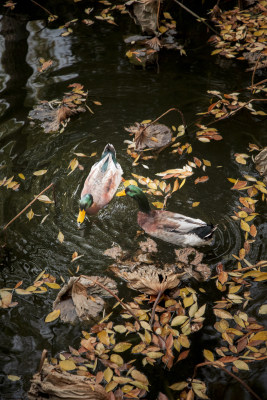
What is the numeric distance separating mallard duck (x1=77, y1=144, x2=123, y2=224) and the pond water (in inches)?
5.4

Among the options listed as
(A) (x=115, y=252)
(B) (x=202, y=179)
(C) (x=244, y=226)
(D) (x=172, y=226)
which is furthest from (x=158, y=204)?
(C) (x=244, y=226)

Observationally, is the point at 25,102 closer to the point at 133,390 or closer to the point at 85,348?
the point at 85,348

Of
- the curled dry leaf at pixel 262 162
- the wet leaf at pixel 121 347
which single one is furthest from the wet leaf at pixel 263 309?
the curled dry leaf at pixel 262 162

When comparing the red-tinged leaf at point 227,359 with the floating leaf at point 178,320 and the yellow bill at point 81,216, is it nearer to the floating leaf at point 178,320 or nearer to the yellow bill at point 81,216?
the floating leaf at point 178,320

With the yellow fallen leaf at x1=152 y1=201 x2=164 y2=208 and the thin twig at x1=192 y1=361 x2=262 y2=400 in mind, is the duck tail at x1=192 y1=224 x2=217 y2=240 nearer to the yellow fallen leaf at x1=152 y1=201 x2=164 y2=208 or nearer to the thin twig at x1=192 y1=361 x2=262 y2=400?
the yellow fallen leaf at x1=152 y1=201 x2=164 y2=208

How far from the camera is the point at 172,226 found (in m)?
3.55

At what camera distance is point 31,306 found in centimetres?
317

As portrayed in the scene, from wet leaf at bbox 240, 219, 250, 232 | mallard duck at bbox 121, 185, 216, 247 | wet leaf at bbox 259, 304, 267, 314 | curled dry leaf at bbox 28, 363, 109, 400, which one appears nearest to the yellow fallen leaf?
mallard duck at bbox 121, 185, 216, 247

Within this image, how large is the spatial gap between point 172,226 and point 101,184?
3.20 ft

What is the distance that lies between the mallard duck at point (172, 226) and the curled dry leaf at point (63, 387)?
154 centimetres

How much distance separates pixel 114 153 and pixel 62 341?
7.25 ft

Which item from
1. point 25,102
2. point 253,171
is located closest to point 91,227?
point 253,171

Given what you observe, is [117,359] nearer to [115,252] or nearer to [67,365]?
[67,365]

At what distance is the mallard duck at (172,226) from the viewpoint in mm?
3402
